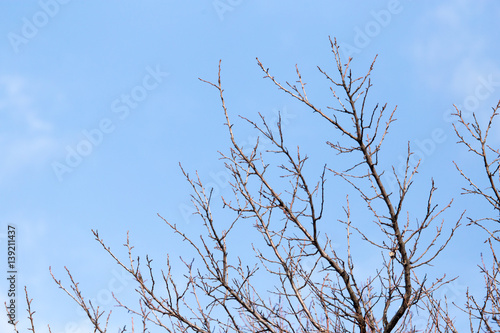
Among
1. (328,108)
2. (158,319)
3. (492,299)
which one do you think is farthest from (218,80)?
(492,299)

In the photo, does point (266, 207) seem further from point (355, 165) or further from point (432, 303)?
point (432, 303)

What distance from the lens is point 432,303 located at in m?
5.21

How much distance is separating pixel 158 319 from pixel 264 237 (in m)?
1.23

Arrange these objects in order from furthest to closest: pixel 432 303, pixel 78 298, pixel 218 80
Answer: pixel 432 303 < pixel 78 298 < pixel 218 80

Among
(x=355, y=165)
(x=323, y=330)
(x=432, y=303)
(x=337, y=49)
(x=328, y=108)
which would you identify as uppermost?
(x=337, y=49)

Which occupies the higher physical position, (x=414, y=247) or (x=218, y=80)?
(x=218, y=80)

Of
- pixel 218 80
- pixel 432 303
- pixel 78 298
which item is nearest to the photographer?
pixel 218 80

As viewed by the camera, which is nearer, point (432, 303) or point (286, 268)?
point (286, 268)

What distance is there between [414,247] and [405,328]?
0.89m

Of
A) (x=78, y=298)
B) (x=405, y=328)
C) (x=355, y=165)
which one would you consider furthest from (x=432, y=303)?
(x=78, y=298)

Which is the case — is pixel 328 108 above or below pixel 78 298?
above

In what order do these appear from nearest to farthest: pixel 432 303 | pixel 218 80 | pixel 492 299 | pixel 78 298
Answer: pixel 218 80
pixel 78 298
pixel 432 303
pixel 492 299

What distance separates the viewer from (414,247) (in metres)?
4.45

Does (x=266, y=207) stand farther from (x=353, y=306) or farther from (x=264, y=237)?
(x=353, y=306)
